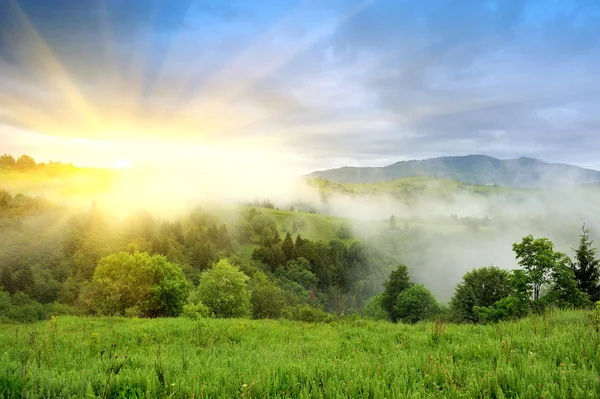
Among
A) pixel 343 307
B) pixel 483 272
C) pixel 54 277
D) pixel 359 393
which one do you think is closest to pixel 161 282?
pixel 359 393

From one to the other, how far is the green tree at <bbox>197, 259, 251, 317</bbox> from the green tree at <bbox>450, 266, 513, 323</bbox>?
112 feet

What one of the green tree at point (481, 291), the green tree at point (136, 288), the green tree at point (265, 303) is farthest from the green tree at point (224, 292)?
the green tree at point (481, 291)

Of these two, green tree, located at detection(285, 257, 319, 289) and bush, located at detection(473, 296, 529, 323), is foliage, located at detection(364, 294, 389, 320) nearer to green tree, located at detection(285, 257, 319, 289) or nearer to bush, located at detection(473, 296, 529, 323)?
bush, located at detection(473, 296, 529, 323)

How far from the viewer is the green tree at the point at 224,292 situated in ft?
143

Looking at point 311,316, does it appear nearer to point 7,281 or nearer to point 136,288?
point 136,288

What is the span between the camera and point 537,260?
3544 cm

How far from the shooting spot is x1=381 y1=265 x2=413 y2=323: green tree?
2694 inches

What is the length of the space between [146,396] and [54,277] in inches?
5600

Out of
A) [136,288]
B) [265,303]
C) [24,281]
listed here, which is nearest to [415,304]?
[265,303]

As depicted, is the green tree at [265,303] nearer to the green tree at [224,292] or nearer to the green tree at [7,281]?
the green tree at [224,292]

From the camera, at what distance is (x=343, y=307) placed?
155500 mm

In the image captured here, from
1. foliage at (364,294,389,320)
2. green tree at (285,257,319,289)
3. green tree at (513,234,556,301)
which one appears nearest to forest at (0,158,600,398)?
green tree at (513,234,556,301)

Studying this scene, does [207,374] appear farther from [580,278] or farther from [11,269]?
[11,269]

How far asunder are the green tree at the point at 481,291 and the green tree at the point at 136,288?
42746mm
